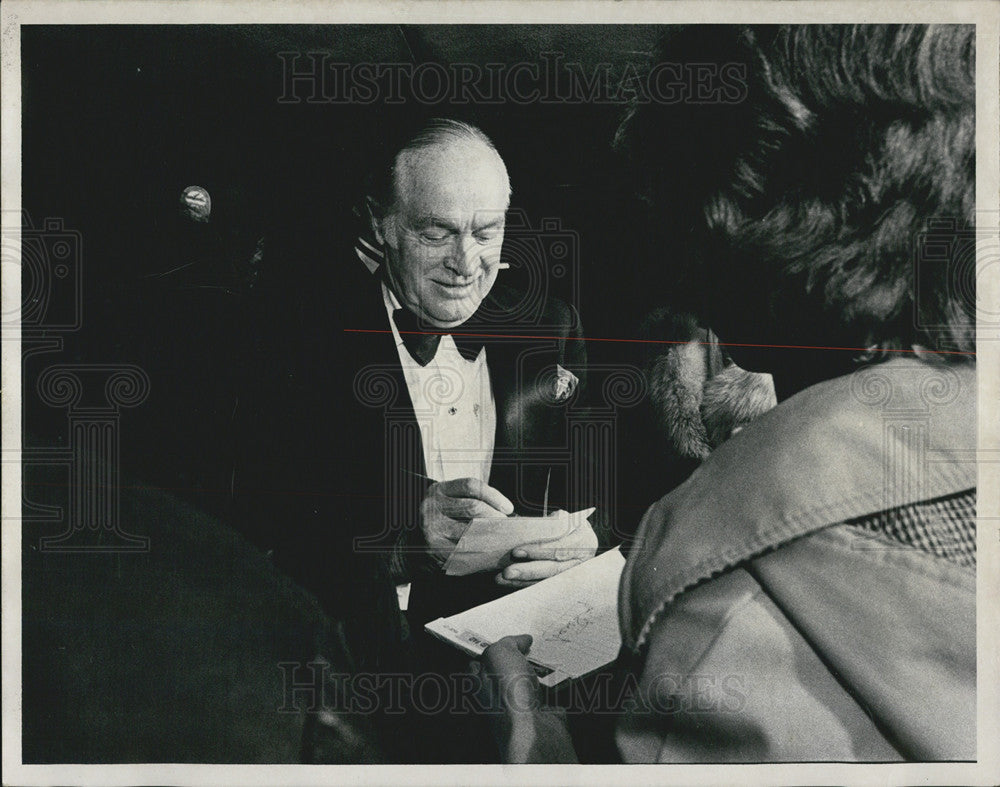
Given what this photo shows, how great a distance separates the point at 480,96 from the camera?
1.89 m

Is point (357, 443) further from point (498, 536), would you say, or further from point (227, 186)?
point (227, 186)

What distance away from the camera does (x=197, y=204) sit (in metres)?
1.89

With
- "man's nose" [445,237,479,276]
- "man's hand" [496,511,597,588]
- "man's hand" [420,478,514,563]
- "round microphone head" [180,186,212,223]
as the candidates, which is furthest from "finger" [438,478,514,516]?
"round microphone head" [180,186,212,223]

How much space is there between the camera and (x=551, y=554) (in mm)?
1892

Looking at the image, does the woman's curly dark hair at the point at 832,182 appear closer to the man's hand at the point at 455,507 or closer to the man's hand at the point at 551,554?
the man's hand at the point at 551,554

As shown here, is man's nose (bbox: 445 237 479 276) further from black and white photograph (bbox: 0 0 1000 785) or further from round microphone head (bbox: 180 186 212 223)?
round microphone head (bbox: 180 186 212 223)

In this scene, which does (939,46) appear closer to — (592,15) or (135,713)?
(592,15)

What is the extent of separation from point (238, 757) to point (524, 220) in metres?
1.49

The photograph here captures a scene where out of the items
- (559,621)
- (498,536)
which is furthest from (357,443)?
(559,621)

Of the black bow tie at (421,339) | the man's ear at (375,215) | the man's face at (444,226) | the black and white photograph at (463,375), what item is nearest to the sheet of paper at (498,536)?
the black and white photograph at (463,375)

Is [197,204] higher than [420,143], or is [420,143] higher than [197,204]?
[420,143]

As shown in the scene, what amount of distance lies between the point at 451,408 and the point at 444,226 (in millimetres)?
442

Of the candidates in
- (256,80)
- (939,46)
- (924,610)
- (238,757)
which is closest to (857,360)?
(924,610)

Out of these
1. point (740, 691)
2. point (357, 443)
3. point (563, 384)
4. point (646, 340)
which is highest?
point (646, 340)
